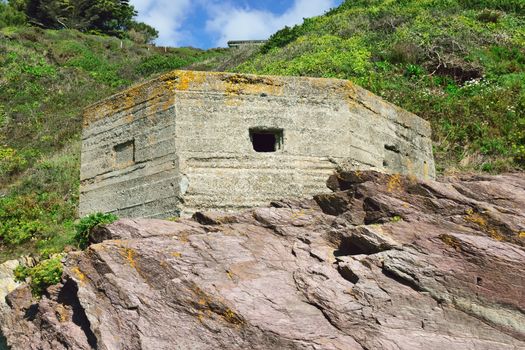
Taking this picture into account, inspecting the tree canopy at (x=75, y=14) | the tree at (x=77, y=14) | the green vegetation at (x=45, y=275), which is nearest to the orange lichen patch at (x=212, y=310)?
the green vegetation at (x=45, y=275)

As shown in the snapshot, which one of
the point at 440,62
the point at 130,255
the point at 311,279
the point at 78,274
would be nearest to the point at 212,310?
the point at 311,279

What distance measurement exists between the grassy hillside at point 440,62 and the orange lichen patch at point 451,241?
7878mm

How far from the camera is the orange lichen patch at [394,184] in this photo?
895 centimetres

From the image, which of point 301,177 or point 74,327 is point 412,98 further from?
point 74,327

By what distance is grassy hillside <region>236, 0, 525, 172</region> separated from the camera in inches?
646

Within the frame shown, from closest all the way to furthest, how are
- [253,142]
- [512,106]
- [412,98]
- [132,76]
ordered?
[253,142], [512,106], [412,98], [132,76]

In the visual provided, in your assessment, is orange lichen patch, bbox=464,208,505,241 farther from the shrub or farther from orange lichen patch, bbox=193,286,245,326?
the shrub

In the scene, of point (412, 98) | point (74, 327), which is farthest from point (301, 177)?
point (412, 98)

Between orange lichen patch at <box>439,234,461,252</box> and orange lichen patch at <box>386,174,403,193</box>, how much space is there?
139 cm

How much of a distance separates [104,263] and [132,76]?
24299mm

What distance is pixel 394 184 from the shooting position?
902cm

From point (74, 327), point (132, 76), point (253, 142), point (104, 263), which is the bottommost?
point (74, 327)

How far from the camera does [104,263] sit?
7977 mm

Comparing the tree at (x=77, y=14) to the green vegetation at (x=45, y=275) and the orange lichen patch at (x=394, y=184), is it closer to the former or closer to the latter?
the green vegetation at (x=45, y=275)
